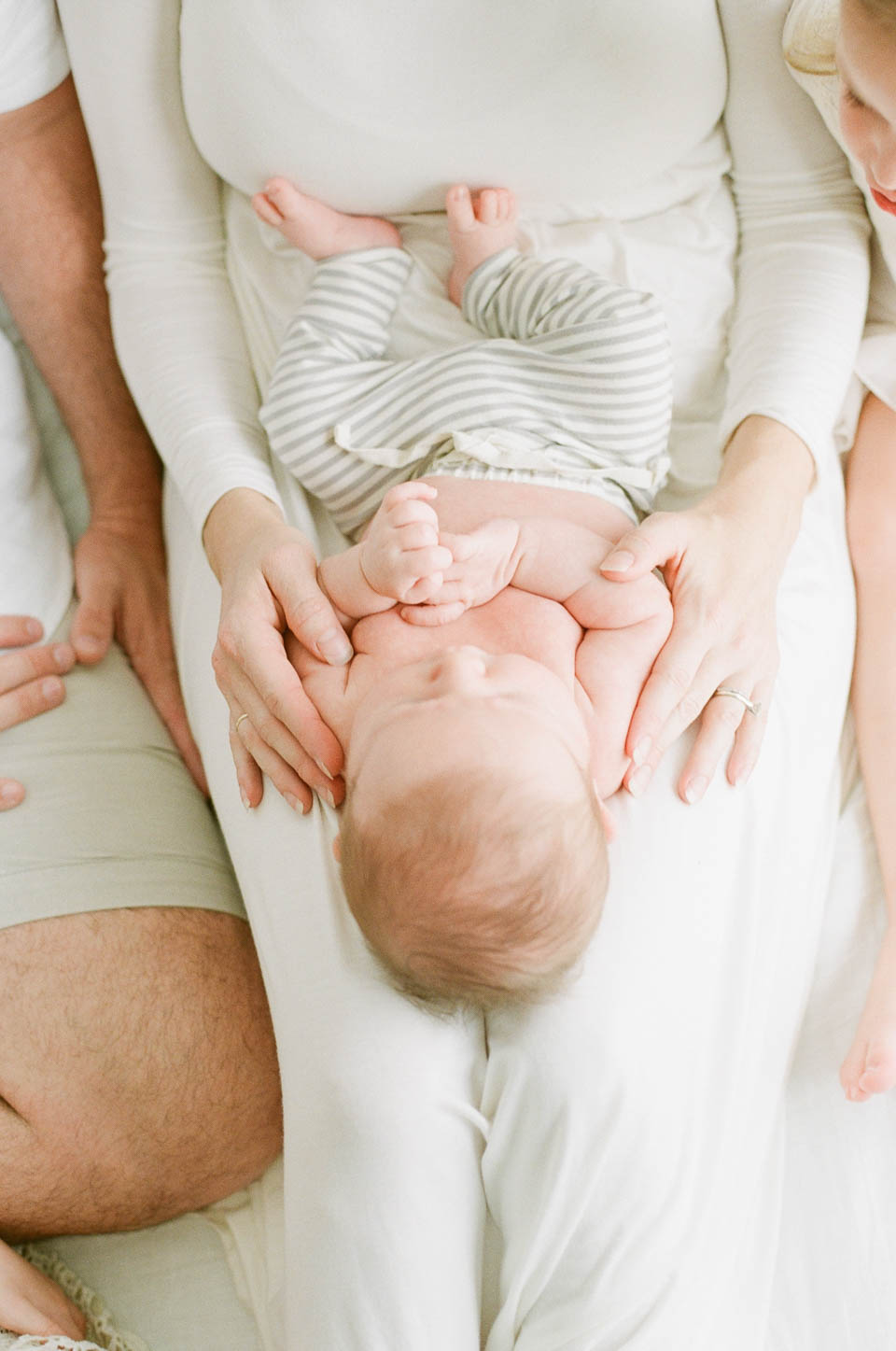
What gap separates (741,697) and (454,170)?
658 mm

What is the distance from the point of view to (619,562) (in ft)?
3.65

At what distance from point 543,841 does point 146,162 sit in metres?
0.96

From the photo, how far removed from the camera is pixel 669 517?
117 centimetres

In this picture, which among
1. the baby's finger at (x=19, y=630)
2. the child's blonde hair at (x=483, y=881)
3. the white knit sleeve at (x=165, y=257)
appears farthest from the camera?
the baby's finger at (x=19, y=630)

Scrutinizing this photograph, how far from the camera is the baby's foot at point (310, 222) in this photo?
131 centimetres

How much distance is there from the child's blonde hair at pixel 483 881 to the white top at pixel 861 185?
750 millimetres

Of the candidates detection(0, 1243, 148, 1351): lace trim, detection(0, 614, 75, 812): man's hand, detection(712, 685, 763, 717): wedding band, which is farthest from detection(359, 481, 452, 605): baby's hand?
detection(0, 1243, 148, 1351): lace trim

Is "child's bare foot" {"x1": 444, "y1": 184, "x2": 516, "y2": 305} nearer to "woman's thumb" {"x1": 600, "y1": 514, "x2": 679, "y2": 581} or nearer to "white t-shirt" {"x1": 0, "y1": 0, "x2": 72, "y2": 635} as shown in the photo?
"woman's thumb" {"x1": 600, "y1": 514, "x2": 679, "y2": 581}

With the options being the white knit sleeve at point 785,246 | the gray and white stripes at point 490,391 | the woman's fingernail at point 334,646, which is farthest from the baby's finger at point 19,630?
the white knit sleeve at point 785,246

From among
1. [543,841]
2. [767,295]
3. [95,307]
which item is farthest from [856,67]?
[95,307]

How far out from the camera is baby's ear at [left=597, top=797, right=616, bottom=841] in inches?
41.3

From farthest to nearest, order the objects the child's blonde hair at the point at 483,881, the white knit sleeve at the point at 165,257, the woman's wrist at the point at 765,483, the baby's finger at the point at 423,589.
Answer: the white knit sleeve at the point at 165,257, the woman's wrist at the point at 765,483, the baby's finger at the point at 423,589, the child's blonde hair at the point at 483,881

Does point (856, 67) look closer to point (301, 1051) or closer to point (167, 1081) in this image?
point (301, 1051)

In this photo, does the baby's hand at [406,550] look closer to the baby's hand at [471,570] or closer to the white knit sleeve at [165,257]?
the baby's hand at [471,570]
